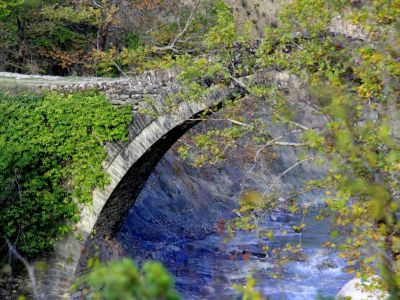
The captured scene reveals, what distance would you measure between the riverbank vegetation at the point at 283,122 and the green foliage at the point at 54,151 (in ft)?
0.05

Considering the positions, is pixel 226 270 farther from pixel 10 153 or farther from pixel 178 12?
pixel 178 12

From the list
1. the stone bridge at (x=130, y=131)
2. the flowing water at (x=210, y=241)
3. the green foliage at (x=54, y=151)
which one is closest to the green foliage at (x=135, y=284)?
the stone bridge at (x=130, y=131)

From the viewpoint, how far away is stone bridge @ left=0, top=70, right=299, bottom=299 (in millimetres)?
8953

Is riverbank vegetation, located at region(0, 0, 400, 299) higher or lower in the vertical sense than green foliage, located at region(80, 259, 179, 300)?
higher

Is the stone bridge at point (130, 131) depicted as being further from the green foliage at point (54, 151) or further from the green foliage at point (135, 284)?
the green foliage at point (135, 284)

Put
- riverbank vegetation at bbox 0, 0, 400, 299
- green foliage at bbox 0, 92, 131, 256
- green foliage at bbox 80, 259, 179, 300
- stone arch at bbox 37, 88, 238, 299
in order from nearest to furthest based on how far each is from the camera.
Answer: green foliage at bbox 80, 259, 179, 300
riverbank vegetation at bbox 0, 0, 400, 299
green foliage at bbox 0, 92, 131, 256
stone arch at bbox 37, 88, 238, 299

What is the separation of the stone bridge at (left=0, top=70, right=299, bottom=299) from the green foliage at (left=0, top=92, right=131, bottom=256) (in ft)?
0.47

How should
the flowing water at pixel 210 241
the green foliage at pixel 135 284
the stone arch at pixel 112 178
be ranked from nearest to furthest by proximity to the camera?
1. the green foliage at pixel 135 284
2. the stone arch at pixel 112 178
3. the flowing water at pixel 210 241

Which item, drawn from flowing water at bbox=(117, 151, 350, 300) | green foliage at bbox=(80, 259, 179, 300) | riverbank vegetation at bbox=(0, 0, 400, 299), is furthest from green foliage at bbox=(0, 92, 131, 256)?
green foliage at bbox=(80, 259, 179, 300)

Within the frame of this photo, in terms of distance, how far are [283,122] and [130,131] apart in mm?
3481

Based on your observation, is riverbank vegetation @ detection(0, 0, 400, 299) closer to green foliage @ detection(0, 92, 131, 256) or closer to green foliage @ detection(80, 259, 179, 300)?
green foliage @ detection(0, 92, 131, 256)

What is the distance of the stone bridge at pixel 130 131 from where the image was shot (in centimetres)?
895

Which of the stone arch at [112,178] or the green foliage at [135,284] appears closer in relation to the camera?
the green foliage at [135,284]

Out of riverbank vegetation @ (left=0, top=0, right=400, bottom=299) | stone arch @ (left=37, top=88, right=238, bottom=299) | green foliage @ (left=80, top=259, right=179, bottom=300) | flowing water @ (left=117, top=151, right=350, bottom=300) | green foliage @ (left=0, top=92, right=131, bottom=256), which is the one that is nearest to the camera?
green foliage @ (left=80, top=259, right=179, bottom=300)
